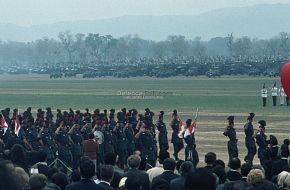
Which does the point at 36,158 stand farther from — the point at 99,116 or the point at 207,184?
the point at 99,116

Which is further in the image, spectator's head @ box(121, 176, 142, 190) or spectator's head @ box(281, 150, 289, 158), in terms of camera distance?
spectator's head @ box(281, 150, 289, 158)

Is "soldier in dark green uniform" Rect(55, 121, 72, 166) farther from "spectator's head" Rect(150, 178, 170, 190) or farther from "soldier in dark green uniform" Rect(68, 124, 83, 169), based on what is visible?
"spectator's head" Rect(150, 178, 170, 190)

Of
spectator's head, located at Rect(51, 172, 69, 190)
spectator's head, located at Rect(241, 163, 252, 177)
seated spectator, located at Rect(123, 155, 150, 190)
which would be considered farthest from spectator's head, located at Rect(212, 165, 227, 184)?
spectator's head, located at Rect(51, 172, 69, 190)

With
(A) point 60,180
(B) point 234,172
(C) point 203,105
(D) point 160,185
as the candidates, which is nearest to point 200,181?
(D) point 160,185

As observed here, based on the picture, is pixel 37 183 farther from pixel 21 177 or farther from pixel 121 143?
pixel 121 143

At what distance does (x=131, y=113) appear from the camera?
26.6m

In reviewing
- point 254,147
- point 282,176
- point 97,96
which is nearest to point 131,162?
point 282,176

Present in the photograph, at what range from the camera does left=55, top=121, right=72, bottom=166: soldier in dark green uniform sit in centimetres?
2414

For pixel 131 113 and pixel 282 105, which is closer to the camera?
pixel 131 113

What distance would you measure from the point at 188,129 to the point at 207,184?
52.0ft

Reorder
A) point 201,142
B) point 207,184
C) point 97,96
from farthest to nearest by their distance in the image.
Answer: point 97,96
point 201,142
point 207,184

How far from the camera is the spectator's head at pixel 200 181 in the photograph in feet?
29.9

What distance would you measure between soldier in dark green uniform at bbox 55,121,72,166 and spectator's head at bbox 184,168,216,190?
15.1 m

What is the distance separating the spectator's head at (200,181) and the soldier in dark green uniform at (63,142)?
49.5ft
